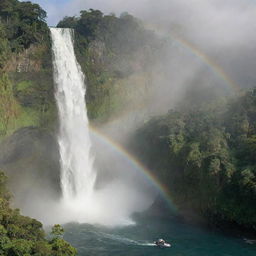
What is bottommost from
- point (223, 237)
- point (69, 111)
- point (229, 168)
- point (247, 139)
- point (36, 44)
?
point (223, 237)

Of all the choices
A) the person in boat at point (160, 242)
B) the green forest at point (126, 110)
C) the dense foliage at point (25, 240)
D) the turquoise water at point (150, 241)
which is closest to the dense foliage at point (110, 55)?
the green forest at point (126, 110)

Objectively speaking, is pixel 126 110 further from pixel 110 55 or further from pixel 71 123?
pixel 71 123

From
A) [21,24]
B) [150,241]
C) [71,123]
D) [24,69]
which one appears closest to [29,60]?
[24,69]

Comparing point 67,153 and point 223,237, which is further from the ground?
point 67,153

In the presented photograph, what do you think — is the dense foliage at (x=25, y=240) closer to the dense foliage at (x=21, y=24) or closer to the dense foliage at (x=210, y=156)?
the dense foliage at (x=210, y=156)

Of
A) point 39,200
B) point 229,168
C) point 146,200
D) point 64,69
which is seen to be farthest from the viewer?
point 64,69

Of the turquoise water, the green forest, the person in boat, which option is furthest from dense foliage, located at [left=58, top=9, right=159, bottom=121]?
the person in boat

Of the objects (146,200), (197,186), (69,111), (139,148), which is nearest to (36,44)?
(69,111)

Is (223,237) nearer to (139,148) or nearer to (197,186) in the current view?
(197,186)
